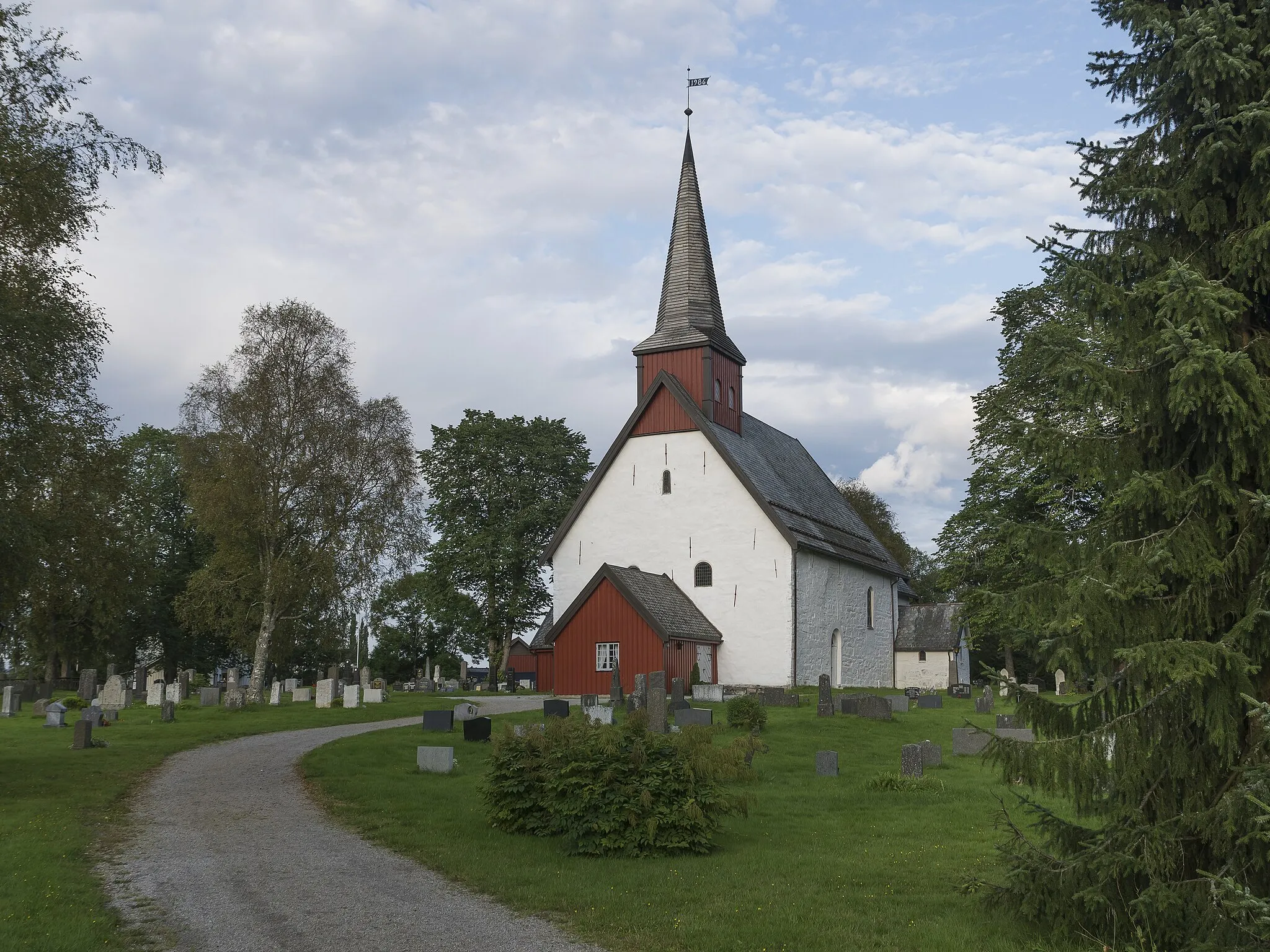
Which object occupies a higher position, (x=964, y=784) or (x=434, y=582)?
(x=434, y=582)

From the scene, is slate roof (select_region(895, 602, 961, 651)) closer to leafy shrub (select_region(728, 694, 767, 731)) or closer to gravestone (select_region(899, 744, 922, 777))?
leafy shrub (select_region(728, 694, 767, 731))

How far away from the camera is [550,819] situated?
11.6 meters

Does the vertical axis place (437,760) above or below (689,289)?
below

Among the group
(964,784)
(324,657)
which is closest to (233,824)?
(964,784)

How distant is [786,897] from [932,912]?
4.06 feet

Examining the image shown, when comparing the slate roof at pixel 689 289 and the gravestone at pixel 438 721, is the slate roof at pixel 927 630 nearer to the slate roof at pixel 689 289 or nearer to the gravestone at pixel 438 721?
the slate roof at pixel 689 289

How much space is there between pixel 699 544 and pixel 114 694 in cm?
1909

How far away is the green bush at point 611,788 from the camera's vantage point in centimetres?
1072

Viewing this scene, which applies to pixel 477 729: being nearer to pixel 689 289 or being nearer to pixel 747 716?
pixel 747 716

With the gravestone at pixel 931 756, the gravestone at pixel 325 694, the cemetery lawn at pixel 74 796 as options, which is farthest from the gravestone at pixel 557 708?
the gravestone at pixel 325 694

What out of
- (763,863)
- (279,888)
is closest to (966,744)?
(763,863)

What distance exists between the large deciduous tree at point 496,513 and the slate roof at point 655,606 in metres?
10.6

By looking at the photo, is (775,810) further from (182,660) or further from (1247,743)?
(182,660)

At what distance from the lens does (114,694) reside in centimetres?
2720
